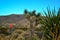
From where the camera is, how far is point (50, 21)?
10859mm

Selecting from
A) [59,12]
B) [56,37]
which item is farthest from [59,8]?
[56,37]

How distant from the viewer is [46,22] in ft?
36.0

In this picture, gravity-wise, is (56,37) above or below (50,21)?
below

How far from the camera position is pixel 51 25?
422 inches

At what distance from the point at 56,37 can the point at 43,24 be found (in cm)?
122

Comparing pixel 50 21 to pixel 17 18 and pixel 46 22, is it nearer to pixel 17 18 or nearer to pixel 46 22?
pixel 46 22

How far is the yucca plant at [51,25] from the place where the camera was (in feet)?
34.2

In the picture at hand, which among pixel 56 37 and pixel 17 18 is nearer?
pixel 56 37

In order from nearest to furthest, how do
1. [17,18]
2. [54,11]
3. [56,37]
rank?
[56,37] → [54,11] → [17,18]

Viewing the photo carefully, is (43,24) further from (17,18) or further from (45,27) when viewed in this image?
(17,18)

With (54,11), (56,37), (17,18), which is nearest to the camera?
(56,37)

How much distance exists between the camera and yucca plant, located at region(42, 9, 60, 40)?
10430 millimetres

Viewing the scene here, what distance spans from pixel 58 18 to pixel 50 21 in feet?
1.57

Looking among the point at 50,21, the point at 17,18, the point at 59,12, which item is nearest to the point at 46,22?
the point at 50,21
